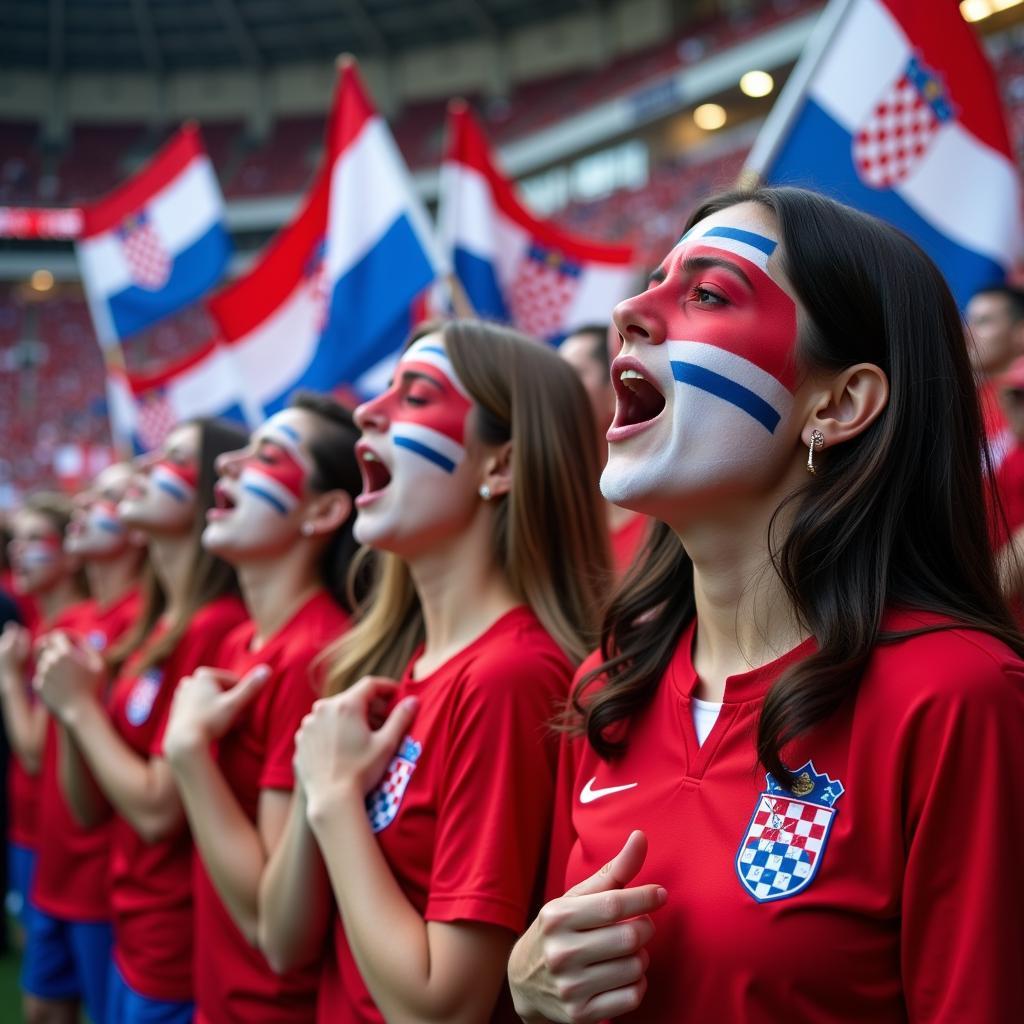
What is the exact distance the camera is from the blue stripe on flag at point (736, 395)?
1.37m

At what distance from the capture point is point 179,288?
22.1 ft

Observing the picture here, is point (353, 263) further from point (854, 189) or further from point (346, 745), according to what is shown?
point (346, 745)

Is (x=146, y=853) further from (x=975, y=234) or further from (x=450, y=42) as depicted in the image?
(x=450, y=42)

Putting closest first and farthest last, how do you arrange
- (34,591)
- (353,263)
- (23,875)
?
1. (353,263)
2. (23,875)
3. (34,591)

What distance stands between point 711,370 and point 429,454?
0.87m

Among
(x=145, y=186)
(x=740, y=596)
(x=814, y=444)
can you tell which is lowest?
(x=740, y=596)

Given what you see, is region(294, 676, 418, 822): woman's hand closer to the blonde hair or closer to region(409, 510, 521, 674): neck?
region(409, 510, 521, 674): neck

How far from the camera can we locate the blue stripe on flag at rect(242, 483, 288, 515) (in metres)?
2.83

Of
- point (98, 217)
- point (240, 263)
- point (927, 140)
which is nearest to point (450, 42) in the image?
A: point (240, 263)

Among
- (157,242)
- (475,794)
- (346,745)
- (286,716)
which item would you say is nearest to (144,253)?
(157,242)

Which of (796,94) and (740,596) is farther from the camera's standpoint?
(796,94)

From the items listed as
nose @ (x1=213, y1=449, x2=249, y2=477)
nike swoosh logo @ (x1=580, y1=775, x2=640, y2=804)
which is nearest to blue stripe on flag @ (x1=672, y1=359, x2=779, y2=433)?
nike swoosh logo @ (x1=580, y1=775, x2=640, y2=804)

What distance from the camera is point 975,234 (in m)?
3.44

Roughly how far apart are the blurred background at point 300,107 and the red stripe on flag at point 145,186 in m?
13.9
